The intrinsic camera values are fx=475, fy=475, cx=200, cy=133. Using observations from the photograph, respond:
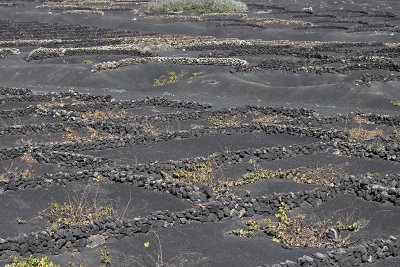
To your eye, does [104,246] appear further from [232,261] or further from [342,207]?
[342,207]

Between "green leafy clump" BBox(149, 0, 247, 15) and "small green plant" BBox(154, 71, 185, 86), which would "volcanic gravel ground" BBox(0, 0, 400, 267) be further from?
"green leafy clump" BBox(149, 0, 247, 15)

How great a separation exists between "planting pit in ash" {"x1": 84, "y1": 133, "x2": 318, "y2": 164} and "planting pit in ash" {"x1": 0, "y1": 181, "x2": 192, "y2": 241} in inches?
124

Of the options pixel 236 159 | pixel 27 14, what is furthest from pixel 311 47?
pixel 27 14

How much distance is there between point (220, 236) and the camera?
49.8 ft

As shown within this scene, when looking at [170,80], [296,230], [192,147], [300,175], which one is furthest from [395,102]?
[296,230]

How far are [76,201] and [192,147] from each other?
Answer: 25.9 ft

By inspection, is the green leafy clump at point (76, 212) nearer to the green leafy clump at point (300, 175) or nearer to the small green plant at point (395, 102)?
the green leafy clump at point (300, 175)

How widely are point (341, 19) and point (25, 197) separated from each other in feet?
220

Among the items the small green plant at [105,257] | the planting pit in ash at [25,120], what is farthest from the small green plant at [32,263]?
the planting pit in ash at [25,120]

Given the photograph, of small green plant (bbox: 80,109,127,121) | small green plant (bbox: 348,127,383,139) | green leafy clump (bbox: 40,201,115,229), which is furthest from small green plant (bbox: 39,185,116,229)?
small green plant (bbox: 348,127,383,139)

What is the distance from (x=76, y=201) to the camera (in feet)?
56.9

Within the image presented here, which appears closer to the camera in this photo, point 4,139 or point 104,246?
point 104,246

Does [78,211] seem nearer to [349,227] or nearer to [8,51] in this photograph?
[349,227]

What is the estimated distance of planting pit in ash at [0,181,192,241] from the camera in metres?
16.3
